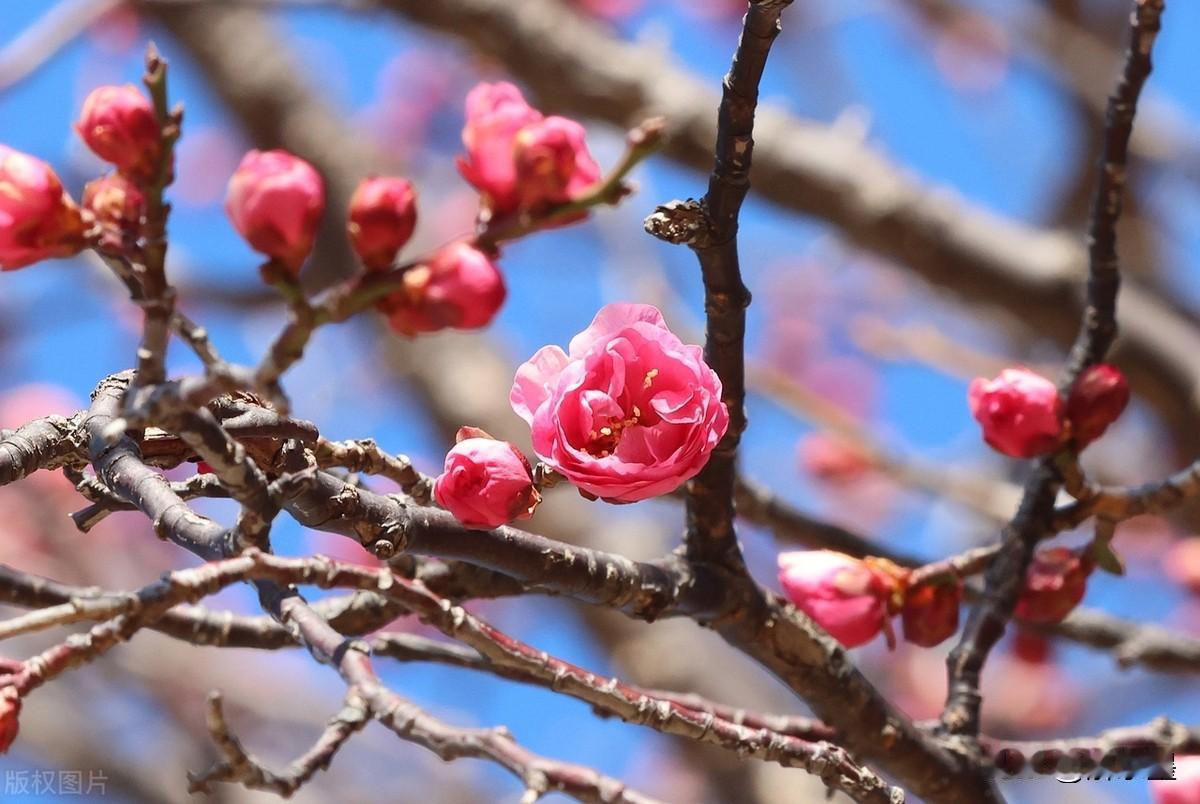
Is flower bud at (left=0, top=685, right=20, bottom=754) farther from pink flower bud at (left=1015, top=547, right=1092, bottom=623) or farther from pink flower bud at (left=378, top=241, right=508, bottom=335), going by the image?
pink flower bud at (left=1015, top=547, right=1092, bottom=623)

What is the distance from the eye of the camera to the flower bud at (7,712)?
0.76 m

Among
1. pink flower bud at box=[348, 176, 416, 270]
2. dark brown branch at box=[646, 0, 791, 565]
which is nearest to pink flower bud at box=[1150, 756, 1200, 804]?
dark brown branch at box=[646, 0, 791, 565]

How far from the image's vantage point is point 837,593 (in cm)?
120

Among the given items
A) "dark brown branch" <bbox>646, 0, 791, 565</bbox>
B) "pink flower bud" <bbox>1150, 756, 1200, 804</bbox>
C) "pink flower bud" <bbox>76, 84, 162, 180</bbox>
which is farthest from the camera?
"pink flower bud" <bbox>1150, 756, 1200, 804</bbox>

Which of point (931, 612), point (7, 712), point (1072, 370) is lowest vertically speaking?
point (7, 712)

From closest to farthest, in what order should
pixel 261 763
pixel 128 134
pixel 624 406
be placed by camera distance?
pixel 128 134
pixel 261 763
pixel 624 406

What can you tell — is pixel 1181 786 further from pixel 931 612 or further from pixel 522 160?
pixel 522 160

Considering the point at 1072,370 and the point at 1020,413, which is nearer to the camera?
the point at 1020,413

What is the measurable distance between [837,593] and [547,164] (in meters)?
0.66

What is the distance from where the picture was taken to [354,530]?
2.79 ft

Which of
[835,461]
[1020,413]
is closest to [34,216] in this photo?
[1020,413]

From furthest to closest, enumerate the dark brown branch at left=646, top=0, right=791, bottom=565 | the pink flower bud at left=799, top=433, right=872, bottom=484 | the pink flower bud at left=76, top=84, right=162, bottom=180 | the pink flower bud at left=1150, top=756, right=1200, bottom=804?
the pink flower bud at left=799, top=433, right=872, bottom=484
the pink flower bud at left=1150, top=756, right=1200, bottom=804
the dark brown branch at left=646, top=0, right=791, bottom=565
the pink flower bud at left=76, top=84, right=162, bottom=180

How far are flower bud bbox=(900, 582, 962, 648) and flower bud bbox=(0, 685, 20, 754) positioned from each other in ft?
2.87

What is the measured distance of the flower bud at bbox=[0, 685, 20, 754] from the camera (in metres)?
0.76
